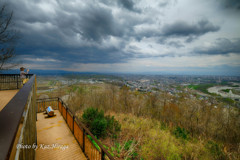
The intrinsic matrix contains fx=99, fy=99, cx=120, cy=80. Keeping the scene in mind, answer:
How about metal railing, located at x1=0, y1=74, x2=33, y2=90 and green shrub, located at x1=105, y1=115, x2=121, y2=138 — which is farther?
metal railing, located at x1=0, y1=74, x2=33, y2=90

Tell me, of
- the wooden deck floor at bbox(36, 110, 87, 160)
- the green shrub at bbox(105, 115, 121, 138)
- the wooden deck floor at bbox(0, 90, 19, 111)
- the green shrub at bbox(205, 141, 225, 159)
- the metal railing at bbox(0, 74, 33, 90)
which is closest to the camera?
the wooden deck floor at bbox(36, 110, 87, 160)

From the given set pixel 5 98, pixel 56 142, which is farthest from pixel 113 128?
pixel 5 98

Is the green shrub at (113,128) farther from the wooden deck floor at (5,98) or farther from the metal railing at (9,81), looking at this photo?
the metal railing at (9,81)

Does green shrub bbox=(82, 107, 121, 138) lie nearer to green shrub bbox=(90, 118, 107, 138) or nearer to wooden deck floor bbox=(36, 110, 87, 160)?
green shrub bbox=(90, 118, 107, 138)

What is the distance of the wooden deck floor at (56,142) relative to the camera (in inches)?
148

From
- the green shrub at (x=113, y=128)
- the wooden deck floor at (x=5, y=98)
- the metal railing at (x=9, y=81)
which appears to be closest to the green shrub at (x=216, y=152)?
the green shrub at (x=113, y=128)

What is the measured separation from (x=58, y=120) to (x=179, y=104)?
425 inches

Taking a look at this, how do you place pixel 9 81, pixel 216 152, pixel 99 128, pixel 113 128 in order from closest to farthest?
pixel 216 152 < pixel 99 128 < pixel 113 128 < pixel 9 81

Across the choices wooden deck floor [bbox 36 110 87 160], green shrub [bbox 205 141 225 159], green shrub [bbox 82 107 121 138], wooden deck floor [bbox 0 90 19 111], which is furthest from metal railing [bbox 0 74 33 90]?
green shrub [bbox 205 141 225 159]

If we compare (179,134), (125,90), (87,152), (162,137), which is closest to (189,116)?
(179,134)

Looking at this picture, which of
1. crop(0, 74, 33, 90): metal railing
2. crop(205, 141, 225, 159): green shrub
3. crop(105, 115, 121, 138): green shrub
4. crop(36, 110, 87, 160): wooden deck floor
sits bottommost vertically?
crop(205, 141, 225, 159): green shrub

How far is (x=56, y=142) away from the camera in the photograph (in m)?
4.36

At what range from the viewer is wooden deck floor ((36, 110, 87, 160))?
3.75 meters

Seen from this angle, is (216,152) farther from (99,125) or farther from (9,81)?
(9,81)
